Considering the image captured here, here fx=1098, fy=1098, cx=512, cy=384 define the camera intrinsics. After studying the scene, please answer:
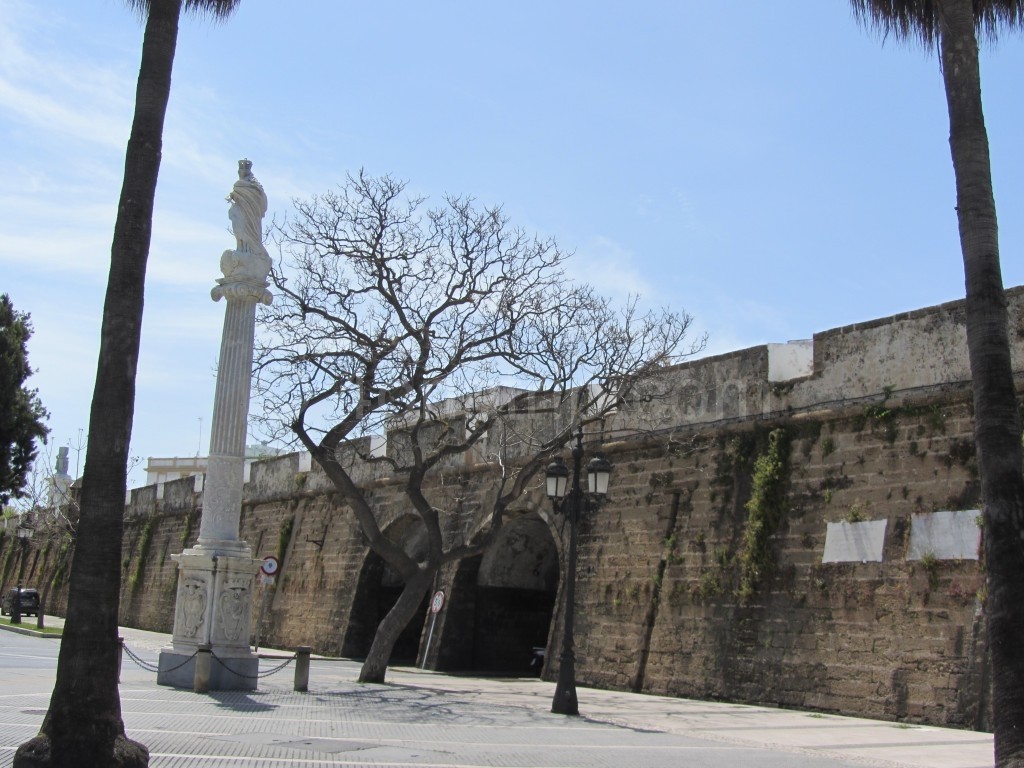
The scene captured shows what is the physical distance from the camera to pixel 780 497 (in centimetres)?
1669

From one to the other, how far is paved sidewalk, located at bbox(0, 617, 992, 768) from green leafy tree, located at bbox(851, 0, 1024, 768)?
2772 mm

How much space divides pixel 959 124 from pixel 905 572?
748cm

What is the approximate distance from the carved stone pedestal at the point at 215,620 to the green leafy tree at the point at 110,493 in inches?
293

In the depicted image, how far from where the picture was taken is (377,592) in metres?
27.4

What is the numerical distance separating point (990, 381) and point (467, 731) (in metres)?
6.98

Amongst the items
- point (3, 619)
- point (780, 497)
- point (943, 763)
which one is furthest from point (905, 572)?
point (3, 619)

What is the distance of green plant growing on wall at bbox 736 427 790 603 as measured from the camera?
54.0 ft

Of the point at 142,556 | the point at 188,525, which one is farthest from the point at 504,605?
the point at 142,556

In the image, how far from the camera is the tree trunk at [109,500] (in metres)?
7.34

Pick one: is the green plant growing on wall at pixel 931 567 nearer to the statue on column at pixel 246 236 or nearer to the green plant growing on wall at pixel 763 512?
the green plant growing on wall at pixel 763 512

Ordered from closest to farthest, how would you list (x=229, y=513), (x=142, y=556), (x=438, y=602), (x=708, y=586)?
1. (x=229, y=513)
2. (x=708, y=586)
3. (x=438, y=602)
4. (x=142, y=556)

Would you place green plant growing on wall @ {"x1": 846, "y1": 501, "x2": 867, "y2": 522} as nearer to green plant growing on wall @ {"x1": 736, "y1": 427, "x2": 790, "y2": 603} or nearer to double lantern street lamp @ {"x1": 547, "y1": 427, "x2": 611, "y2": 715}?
green plant growing on wall @ {"x1": 736, "y1": 427, "x2": 790, "y2": 603}

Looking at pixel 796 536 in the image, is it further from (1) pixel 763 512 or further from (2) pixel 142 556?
(2) pixel 142 556

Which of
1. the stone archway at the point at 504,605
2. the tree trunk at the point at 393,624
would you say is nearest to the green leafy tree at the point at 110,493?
the tree trunk at the point at 393,624
